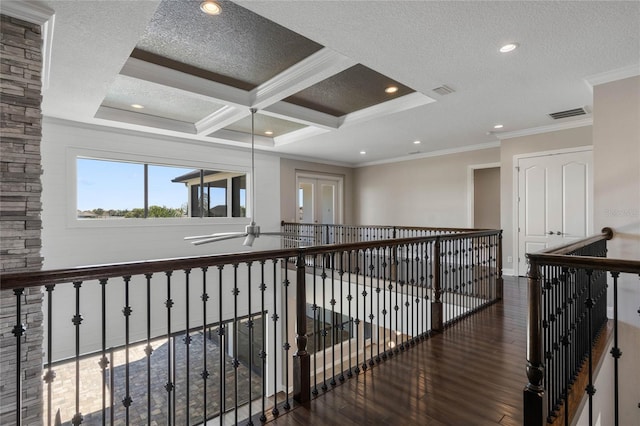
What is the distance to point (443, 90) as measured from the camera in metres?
3.96

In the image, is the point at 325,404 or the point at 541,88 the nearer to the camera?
the point at 325,404

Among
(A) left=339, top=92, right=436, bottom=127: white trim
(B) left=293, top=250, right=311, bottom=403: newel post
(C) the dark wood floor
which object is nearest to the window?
(A) left=339, top=92, right=436, bottom=127: white trim

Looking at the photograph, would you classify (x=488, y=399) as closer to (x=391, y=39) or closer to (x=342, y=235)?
(x=391, y=39)

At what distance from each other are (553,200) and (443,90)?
3.25m

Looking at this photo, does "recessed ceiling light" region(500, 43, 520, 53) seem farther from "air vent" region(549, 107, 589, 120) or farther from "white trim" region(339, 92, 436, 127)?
"air vent" region(549, 107, 589, 120)

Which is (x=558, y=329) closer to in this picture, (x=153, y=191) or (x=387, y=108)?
(x=387, y=108)

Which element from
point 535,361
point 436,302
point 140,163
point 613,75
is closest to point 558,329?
point 535,361

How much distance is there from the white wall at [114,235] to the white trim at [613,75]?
258 inches

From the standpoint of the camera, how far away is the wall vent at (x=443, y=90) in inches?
152

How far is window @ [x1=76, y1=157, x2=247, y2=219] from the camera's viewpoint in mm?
5844

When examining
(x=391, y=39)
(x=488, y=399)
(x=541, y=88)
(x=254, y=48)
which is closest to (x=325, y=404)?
(x=488, y=399)

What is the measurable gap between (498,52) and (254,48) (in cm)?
242

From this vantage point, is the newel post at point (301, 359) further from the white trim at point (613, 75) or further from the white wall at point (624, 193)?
the white trim at point (613, 75)

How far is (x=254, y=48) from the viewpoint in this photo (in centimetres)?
336
